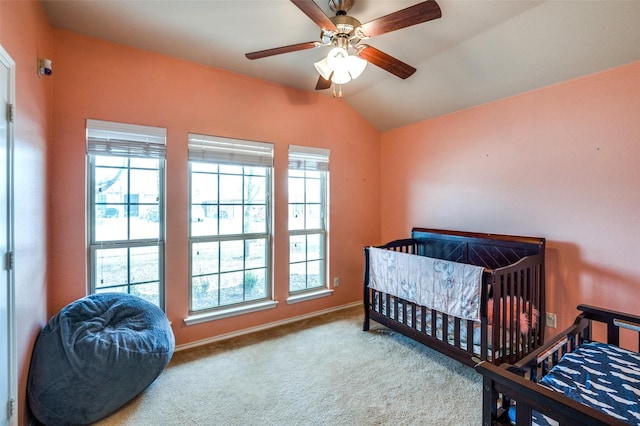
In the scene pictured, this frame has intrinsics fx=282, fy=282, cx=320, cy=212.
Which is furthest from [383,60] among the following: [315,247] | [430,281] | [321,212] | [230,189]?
[315,247]

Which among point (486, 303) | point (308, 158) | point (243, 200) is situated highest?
point (308, 158)

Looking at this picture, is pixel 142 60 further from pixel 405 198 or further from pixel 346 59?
pixel 405 198

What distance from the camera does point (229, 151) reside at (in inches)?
108

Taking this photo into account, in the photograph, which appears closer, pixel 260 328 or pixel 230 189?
pixel 230 189

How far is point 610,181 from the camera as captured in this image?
2.09 metres

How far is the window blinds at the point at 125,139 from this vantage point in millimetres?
2197

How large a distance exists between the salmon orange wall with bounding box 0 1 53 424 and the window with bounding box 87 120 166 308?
0.32 metres

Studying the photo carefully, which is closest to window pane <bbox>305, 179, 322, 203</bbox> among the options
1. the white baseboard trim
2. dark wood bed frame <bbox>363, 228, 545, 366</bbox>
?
dark wood bed frame <bbox>363, 228, 545, 366</bbox>

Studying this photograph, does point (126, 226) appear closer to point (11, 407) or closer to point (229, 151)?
point (229, 151)

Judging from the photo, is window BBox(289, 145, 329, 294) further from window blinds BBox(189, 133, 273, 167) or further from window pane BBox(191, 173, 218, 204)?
window pane BBox(191, 173, 218, 204)

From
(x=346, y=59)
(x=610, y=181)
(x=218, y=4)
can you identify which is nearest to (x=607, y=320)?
(x=610, y=181)

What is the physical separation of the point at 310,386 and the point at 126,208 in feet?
6.76

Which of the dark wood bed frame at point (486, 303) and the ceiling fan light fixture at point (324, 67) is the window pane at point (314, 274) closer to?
the dark wood bed frame at point (486, 303)

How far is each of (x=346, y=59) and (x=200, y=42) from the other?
1392 mm
